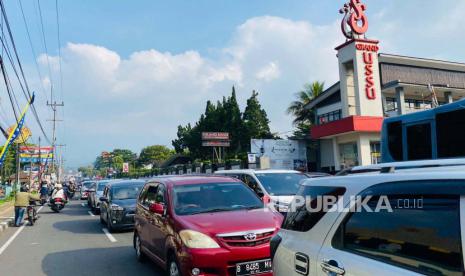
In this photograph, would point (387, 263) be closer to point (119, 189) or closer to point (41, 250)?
point (41, 250)

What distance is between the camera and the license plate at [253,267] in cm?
546

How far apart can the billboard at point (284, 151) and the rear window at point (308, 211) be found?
3095 centimetres

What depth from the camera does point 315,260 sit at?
3.19 metres

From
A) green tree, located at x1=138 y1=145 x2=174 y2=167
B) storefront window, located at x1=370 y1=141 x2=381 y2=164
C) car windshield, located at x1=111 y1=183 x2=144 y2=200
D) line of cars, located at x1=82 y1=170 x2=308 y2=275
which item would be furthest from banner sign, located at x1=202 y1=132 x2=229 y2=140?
green tree, located at x1=138 y1=145 x2=174 y2=167

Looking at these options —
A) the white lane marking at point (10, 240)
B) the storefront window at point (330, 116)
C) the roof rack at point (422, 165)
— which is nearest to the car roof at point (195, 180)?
the roof rack at point (422, 165)

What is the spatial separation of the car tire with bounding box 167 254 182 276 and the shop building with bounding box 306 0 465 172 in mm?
20098

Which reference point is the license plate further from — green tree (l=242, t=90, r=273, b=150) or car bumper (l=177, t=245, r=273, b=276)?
green tree (l=242, t=90, r=273, b=150)

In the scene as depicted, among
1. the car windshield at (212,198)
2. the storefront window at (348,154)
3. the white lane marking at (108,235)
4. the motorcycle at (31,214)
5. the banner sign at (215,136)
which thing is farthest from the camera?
the banner sign at (215,136)

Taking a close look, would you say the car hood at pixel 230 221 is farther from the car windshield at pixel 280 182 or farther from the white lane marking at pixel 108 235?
the white lane marking at pixel 108 235

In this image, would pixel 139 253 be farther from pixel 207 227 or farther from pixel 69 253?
pixel 207 227

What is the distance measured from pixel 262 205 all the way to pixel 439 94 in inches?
1148

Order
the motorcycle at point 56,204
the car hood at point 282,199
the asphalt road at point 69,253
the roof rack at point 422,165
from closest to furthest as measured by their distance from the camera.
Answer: the roof rack at point 422,165 → the asphalt road at point 69,253 → the car hood at point 282,199 → the motorcycle at point 56,204

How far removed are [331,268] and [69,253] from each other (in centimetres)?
849

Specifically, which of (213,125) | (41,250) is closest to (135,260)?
(41,250)
